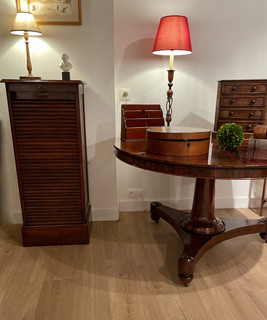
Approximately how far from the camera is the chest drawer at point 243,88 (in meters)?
2.17

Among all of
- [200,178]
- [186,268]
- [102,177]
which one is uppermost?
[200,178]

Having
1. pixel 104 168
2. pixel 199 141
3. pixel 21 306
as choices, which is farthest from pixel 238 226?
pixel 21 306

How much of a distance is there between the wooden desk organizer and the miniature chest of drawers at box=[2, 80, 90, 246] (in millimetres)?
342

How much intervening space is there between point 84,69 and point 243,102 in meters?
1.40

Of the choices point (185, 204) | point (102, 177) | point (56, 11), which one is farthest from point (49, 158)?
point (185, 204)

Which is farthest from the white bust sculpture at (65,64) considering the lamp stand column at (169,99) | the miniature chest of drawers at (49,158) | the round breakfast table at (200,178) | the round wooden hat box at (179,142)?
the round wooden hat box at (179,142)

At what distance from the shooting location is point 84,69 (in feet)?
7.06

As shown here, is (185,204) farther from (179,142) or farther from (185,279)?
(179,142)

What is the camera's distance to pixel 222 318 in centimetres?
142

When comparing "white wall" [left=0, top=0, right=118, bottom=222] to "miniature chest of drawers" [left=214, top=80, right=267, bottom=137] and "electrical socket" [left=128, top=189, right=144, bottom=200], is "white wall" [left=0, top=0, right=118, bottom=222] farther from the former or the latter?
"miniature chest of drawers" [left=214, top=80, right=267, bottom=137]

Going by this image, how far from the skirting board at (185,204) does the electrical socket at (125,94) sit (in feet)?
3.48

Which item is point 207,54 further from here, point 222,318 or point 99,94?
point 222,318

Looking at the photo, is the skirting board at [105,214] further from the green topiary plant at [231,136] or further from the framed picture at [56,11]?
the framed picture at [56,11]

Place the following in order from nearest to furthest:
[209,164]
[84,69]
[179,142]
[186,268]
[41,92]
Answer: [209,164]
[179,142]
[186,268]
[41,92]
[84,69]
